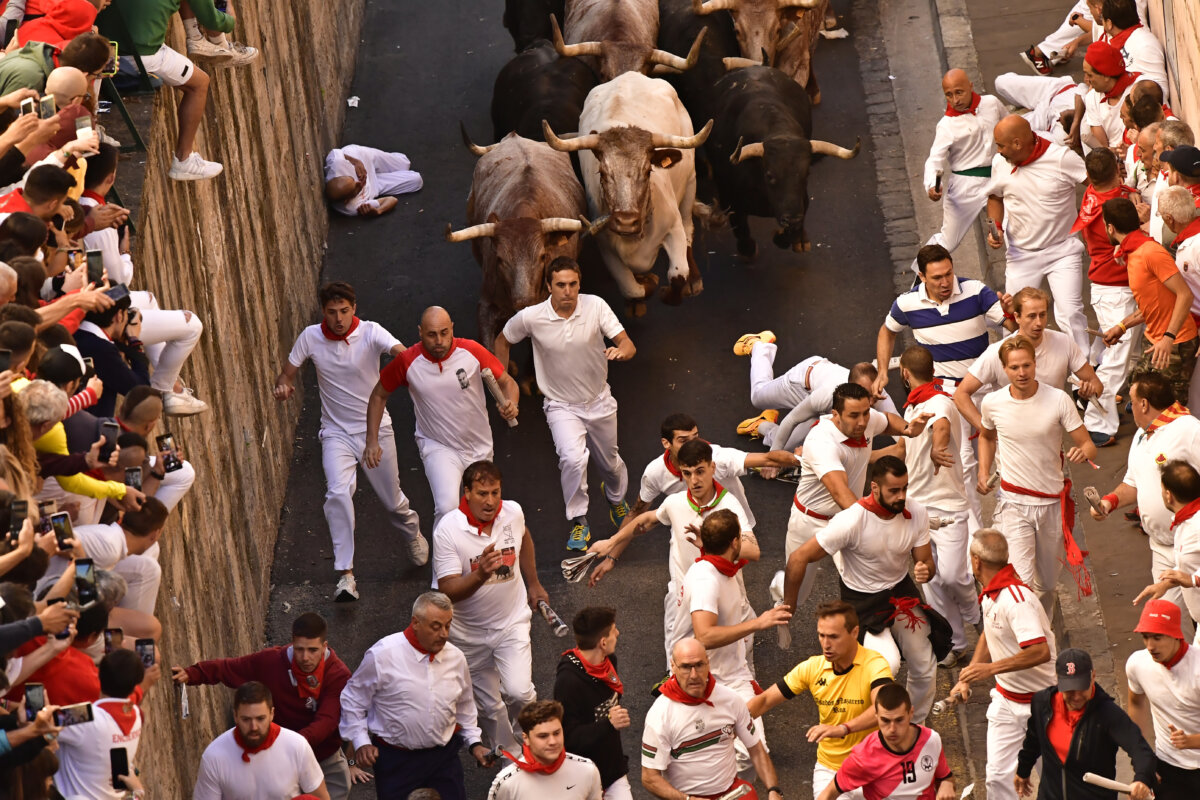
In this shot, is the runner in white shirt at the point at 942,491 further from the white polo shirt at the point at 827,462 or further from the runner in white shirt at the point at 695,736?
the runner in white shirt at the point at 695,736

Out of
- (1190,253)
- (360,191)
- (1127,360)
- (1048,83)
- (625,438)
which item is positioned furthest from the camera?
(360,191)

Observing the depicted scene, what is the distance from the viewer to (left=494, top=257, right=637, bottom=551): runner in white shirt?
528 inches

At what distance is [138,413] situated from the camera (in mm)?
9438

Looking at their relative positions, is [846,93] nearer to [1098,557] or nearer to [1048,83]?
[1048,83]

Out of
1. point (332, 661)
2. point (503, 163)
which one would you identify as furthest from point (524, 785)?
point (503, 163)

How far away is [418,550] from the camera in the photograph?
13719 millimetres

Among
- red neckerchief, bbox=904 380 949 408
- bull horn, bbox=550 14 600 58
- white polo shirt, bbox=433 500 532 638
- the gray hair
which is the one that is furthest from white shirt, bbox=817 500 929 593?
bull horn, bbox=550 14 600 58

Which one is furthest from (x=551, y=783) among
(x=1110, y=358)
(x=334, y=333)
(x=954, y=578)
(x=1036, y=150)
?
(x=1036, y=150)

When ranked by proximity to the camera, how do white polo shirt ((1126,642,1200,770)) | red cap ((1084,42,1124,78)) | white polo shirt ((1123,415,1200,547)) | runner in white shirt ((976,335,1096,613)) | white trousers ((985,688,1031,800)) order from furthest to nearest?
1. red cap ((1084,42,1124,78))
2. runner in white shirt ((976,335,1096,613))
3. white polo shirt ((1123,415,1200,547))
4. white trousers ((985,688,1031,800))
5. white polo shirt ((1126,642,1200,770))

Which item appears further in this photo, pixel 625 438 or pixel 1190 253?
pixel 625 438

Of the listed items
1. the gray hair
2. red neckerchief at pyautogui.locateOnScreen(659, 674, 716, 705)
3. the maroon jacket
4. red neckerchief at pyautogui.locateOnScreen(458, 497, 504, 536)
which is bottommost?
the maroon jacket

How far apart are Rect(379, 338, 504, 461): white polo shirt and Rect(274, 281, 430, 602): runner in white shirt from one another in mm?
349

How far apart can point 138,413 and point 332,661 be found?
86.8 inches

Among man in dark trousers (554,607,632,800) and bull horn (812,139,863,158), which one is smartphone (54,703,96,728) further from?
bull horn (812,139,863,158)
